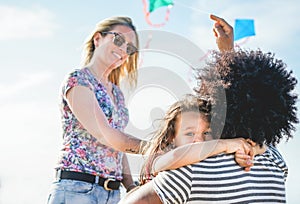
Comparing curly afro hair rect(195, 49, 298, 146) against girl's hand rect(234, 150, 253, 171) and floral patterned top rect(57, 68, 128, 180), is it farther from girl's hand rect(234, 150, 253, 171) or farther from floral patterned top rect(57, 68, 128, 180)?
floral patterned top rect(57, 68, 128, 180)

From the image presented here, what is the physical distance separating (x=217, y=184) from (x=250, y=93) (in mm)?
345

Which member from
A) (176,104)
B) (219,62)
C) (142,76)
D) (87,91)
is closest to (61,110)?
(87,91)

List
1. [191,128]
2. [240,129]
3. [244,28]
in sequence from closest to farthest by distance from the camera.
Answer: [240,129] < [191,128] < [244,28]

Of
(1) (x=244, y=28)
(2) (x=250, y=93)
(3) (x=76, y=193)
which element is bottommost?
(3) (x=76, y=193)

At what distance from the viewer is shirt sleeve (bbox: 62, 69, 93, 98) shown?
2.95m

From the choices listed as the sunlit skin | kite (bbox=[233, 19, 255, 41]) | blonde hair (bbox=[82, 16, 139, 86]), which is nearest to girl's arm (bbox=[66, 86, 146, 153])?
the sunlit skin

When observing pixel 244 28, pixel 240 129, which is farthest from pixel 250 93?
pixel 244 28

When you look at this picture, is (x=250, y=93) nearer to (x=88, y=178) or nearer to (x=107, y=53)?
(x=88, y=178)

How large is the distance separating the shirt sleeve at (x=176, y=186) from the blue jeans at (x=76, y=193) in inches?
46.9

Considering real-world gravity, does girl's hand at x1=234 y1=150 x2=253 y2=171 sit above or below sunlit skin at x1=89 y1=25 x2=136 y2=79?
below

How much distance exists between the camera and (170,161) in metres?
1.79

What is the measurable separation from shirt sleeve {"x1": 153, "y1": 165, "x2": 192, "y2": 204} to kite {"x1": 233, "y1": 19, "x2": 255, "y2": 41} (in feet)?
9.21

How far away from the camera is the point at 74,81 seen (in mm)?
2947

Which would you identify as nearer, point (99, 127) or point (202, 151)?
point (202, 151)
